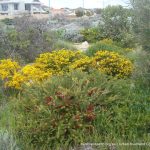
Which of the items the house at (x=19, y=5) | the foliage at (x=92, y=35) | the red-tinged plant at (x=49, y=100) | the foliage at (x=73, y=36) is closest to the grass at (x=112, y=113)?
the red-tinged plant at (x=49, y=100)

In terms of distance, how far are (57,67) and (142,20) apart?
2.80 meters

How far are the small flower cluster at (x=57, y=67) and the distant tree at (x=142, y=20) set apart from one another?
135 centimetres

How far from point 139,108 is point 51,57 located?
390 centimetres

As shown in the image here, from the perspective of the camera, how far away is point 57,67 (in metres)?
9.95

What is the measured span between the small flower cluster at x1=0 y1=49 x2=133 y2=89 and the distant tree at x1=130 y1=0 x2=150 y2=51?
4.43 feet

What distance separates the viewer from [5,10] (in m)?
72.2

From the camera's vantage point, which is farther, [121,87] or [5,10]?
[5,10]

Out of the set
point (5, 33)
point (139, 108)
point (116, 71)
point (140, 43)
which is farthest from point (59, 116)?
point (5, 33)

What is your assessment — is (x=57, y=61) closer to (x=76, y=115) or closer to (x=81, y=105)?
(x=81, y=105)

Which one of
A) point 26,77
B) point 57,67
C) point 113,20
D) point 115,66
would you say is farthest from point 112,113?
point 113,20

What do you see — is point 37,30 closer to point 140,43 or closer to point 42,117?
point 140,43

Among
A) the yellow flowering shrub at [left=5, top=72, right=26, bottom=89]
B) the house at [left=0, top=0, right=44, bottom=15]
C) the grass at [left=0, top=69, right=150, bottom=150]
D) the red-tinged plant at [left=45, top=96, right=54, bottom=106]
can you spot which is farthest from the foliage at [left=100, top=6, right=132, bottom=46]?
the house at [left=0, top=0, right=44, bottom=15]

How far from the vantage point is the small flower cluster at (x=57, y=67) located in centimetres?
887

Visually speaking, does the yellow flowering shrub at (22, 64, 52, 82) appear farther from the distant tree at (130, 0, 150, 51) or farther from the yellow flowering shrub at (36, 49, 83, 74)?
the distant tree at (130, 0, 150, 51)
